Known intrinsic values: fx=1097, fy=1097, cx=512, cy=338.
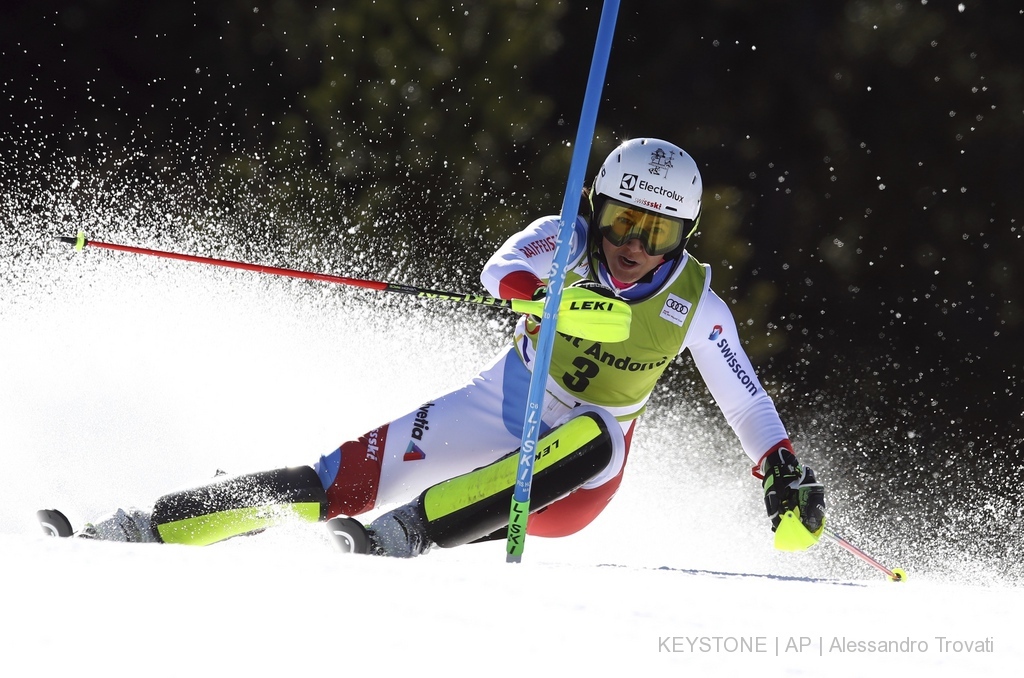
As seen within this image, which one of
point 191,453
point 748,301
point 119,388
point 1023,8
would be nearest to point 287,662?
point 191,453

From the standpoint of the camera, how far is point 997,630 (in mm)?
1623

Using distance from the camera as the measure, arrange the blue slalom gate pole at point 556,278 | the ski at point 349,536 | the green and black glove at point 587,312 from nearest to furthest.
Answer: the blue slalom gate pole at point 556,278 < the ski at point 349,536 < the green and black glove at point 587,312

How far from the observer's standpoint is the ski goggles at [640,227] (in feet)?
10.1

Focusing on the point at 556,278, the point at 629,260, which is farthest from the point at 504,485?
the point at 629,260

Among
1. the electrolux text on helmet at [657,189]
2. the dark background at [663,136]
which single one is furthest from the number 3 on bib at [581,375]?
the dark background at [663,136]

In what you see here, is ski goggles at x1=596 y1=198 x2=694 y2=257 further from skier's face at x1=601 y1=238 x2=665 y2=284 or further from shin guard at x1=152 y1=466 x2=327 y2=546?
shin guard at x1=152 y1=466 x2=327 y2=546

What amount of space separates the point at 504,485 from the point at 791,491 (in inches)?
35.5

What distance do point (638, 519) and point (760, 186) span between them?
231 inches

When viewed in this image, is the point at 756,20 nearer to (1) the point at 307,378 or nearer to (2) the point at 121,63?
(2) the point at 121,63

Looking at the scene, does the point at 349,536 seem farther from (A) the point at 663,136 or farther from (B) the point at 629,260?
(A) the point at 663,136

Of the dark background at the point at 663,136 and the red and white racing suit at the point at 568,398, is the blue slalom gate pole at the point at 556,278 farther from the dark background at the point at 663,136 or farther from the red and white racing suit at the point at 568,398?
the dark background at the point at 663,136

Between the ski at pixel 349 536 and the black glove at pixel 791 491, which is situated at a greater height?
the ski at pixel 349 536

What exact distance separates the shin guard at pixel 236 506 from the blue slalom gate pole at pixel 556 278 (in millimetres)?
611

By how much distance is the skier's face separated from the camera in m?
3.10
